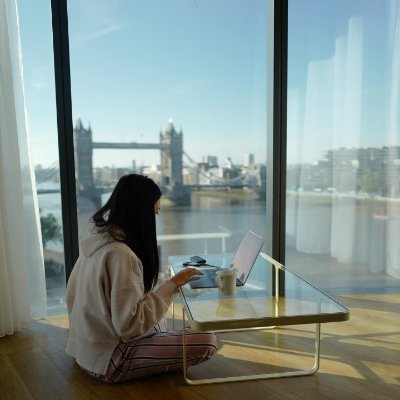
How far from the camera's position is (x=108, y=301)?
74.1 inches

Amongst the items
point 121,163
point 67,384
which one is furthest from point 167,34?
point 67,384

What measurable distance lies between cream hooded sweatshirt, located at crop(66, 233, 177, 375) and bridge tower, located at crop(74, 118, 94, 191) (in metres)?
1.07

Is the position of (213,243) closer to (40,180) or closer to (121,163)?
(121,163)

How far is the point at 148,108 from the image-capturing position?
122 inches

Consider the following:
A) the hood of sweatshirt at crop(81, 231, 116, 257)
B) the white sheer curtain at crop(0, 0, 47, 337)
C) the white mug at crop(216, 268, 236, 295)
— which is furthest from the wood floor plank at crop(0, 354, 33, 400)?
the white mug at crop(216, 268, 236, 295)

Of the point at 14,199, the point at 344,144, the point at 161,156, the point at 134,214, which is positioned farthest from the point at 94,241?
the point at 344,144

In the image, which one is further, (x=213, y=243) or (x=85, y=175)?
(x=213, y=243)

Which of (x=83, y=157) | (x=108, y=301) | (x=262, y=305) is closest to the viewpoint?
(x=108, y=301)

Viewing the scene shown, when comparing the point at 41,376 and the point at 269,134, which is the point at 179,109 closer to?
the point at 269,134

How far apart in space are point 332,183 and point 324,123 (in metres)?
0.46

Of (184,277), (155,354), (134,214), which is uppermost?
(134,214)

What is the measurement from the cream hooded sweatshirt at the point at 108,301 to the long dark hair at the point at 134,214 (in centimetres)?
5

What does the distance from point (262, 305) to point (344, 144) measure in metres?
1.75

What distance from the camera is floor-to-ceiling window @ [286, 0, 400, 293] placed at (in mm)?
3150
